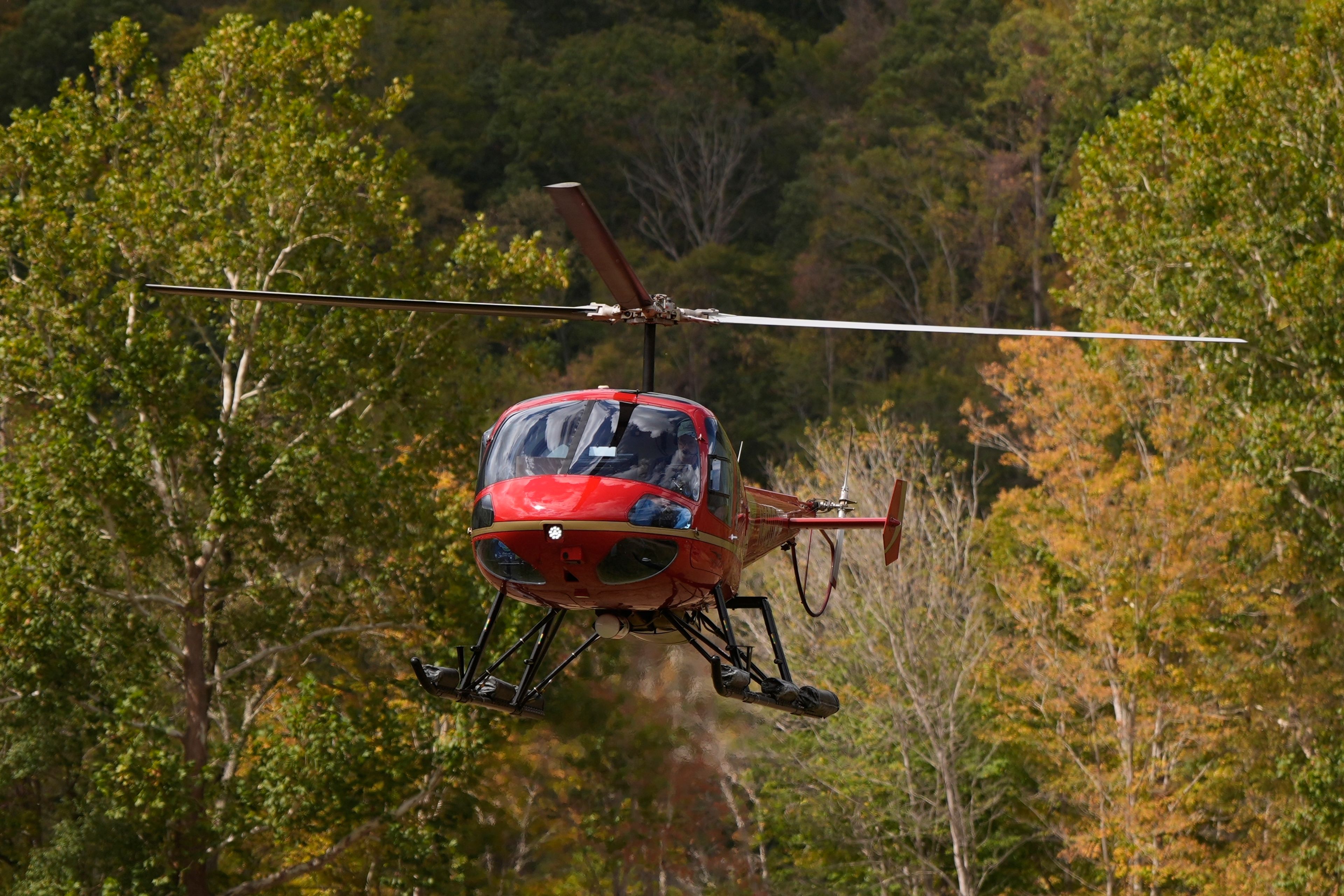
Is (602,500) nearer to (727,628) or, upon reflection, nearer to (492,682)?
(727,628)

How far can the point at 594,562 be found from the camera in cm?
856

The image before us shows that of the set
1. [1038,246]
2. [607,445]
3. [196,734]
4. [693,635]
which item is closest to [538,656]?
[693,635]

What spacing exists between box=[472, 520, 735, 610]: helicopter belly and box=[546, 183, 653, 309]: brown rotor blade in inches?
43.4

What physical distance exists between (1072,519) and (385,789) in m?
11.1

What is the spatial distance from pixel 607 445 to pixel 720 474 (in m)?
0.68

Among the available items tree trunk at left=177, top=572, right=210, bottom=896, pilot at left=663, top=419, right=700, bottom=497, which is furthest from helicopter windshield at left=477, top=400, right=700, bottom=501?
tree trunk at left=177, top=572, right=210, bottom=896

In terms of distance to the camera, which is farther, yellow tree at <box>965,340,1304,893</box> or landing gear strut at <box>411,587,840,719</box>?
yellow tree at <box>965,340,1304,893</box>

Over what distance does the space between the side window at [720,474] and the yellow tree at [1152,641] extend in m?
15.8

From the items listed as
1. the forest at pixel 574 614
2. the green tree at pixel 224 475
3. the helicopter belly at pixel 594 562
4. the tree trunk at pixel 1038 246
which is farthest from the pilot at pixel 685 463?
the tree trunk at pixel 1038 246

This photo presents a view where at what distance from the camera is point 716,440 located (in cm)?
898

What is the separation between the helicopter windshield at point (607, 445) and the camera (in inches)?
339

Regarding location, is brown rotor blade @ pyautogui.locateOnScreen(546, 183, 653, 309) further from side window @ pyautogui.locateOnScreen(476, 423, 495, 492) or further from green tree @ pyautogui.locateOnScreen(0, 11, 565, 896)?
green tree @ pyautogui.locateOnScreen(0, 11, 565, 896)

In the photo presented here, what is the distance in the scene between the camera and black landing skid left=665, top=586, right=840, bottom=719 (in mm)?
9383

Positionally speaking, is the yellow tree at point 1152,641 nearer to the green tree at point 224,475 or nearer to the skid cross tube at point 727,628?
the green tree at point 224,475
